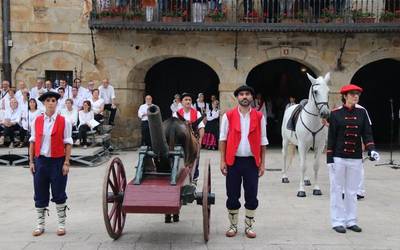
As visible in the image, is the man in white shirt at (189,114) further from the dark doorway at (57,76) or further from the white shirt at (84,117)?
the dark doorway at (57,76)

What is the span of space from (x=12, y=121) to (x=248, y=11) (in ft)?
25.5

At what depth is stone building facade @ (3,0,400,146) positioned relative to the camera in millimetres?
16344

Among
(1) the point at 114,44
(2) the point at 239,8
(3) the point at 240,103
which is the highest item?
(2) the point at 239,8

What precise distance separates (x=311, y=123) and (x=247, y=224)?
3.60m

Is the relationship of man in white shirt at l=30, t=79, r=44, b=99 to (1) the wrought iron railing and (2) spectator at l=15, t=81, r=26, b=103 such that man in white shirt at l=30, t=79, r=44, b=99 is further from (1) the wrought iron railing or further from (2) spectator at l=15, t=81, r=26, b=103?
(1) the wrought iron railing

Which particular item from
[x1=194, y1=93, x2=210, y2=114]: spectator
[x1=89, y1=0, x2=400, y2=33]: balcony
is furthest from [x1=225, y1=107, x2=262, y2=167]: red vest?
[x1=194, y1=93, x2=210, y2=114]: spectator

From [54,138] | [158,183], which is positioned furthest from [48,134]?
[158,183]

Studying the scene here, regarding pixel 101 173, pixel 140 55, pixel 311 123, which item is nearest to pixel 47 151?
pixel 311 123

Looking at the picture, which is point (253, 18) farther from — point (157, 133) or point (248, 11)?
point (157, 133)

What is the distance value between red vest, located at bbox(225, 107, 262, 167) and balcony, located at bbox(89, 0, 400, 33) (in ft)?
32.0

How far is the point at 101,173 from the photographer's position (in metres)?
11.9

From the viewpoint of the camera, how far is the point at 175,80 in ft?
64.6

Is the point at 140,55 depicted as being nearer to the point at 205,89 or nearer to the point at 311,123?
the point at 205,89

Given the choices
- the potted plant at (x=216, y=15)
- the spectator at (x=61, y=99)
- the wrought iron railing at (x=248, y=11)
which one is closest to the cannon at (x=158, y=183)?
the spectator at (x=61, y=99)
